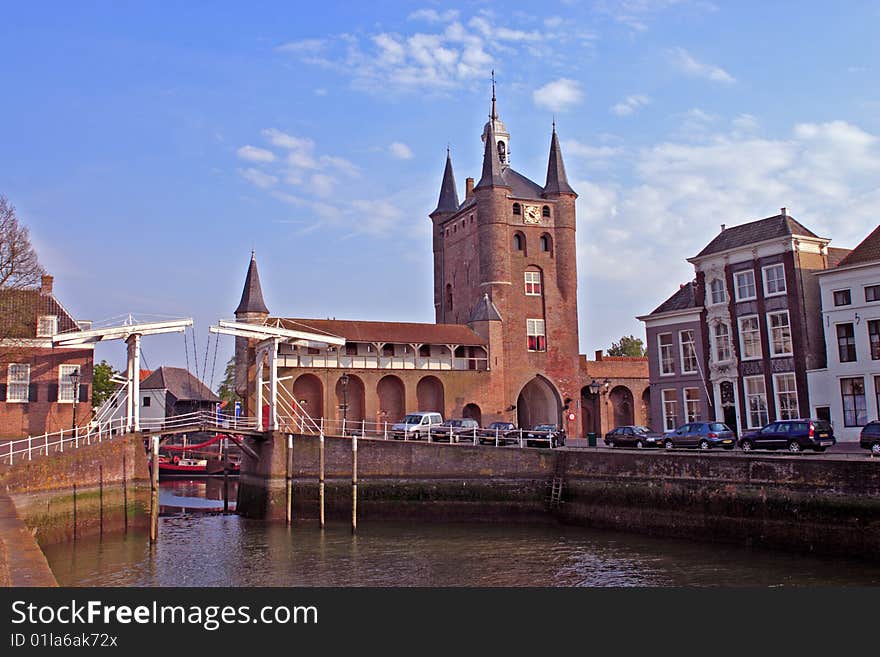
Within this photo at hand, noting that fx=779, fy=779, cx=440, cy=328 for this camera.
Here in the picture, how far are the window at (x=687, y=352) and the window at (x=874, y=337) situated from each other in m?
9.62

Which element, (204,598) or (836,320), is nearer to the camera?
(204,598)

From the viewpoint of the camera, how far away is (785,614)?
1028cm

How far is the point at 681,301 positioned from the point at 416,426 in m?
16.8

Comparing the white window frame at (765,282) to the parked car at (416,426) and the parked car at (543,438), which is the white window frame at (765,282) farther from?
the parked car at (416,426)

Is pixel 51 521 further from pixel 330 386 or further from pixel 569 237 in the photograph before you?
pixel 569 237

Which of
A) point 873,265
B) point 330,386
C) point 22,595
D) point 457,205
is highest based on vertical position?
point 457,205

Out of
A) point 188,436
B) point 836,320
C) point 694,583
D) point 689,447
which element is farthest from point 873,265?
point 188,436

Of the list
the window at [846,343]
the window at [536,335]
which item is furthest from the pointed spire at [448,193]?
the window at [846,343]

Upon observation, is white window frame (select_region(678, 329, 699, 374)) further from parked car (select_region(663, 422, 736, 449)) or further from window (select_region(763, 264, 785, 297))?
parked car (select_region(663, 422, 736, 449))

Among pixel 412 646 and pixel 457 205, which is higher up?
pixel 457 205

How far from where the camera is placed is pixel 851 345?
34688 mm

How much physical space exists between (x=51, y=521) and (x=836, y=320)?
33.5 m

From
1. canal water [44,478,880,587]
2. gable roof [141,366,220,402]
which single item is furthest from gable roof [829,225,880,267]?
gable roof [141,366,220,402]

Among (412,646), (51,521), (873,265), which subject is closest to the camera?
(412,646)
